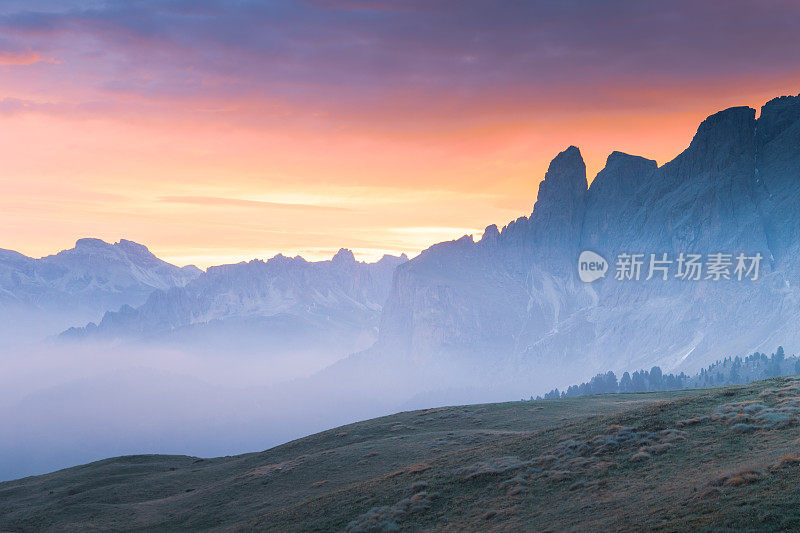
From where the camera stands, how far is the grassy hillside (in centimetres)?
4456

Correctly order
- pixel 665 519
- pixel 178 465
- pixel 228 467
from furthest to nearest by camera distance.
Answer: pixel 178 465 → pixel 228 467 → pixel 665 519

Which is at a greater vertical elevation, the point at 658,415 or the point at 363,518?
the point at 658,415

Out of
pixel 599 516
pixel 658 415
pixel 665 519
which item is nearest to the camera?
pixel 665 519

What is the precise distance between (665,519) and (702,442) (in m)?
19.9

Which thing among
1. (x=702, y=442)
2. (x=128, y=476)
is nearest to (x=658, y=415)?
(x=702, y=442)

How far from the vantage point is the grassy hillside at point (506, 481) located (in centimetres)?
4456

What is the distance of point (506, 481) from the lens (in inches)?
2339

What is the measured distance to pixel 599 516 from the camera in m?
45.4

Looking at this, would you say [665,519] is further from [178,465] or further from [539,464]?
[178,465]

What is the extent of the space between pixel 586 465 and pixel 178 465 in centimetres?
9643

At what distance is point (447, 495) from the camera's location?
59875 mm

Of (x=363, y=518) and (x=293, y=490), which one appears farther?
(x=293, y=490)

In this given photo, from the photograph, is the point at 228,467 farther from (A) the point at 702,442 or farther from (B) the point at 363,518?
(A) the point at 702,442

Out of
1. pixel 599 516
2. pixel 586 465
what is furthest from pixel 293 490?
pixel 599 516
